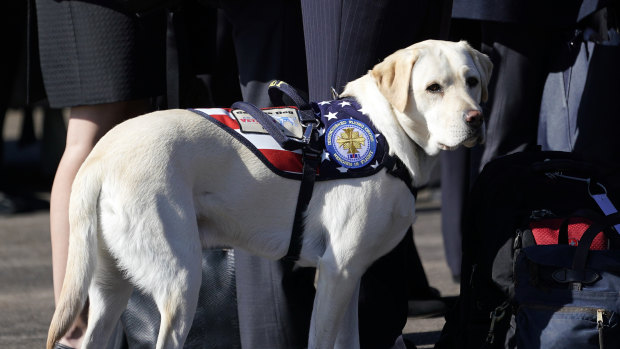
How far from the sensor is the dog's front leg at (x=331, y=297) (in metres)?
2.93

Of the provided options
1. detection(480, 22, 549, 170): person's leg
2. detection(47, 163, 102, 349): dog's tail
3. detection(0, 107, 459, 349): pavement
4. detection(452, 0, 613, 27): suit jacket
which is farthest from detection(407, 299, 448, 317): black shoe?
detection(47, 163, 102, 349): dog's tail

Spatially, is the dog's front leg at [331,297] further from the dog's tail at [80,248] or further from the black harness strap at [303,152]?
the dog's tail at [80,248]

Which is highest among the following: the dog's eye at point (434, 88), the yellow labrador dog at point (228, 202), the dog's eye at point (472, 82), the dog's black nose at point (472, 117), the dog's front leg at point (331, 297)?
the dog's eye at point (472, 82)

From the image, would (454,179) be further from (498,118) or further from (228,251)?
(228,251)

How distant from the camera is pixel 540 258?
2.99m

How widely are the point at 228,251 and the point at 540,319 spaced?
1.22 meters

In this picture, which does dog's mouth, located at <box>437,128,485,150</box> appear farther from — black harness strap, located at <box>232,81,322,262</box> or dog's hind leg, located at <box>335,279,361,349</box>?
dog's hind leg, located at <box>335,279,361,349</box>

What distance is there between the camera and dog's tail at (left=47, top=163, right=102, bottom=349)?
2.70m

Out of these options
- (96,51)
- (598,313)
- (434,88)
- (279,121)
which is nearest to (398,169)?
(434,88)

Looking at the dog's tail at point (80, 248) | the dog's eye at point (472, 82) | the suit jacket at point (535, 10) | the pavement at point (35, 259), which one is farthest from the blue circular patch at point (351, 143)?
the pavement at point (35, 259)

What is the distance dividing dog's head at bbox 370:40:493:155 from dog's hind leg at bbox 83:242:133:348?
1055 mm

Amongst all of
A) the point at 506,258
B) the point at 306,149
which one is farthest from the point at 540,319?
the point at 306,149

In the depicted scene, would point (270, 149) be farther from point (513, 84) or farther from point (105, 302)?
→ point (513, 84)

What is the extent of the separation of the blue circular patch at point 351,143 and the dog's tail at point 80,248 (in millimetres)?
754
